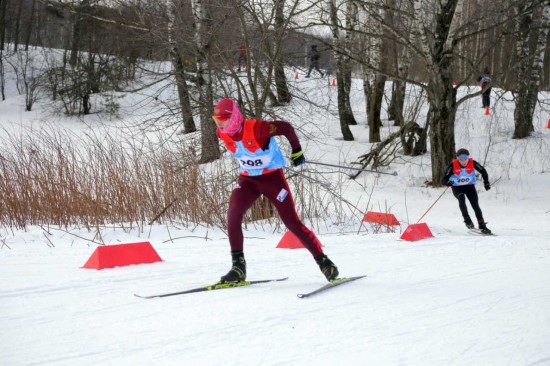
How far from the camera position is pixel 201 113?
9367 mm

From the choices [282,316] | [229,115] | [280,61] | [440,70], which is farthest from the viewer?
[440,70]

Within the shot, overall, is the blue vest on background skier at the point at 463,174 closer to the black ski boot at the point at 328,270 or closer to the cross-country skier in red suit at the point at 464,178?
the cross-country skier in red suit at the point at 464,178

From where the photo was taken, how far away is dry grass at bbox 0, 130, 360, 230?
24.1ft

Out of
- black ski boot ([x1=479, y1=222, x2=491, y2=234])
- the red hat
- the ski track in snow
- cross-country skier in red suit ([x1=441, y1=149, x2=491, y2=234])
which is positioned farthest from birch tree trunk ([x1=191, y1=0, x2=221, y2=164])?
black ski boot ([x1=479, y1=222, x2=491, y2=234])

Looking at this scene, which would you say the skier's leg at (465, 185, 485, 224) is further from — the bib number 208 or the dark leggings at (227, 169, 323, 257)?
the bib number 208

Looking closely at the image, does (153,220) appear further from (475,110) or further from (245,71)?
(475,110)

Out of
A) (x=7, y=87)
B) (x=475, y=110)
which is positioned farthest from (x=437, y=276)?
Answer: (x=7, y=87)

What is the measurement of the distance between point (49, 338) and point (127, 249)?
222 centimetres

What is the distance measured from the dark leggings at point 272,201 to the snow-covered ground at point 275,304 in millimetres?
398

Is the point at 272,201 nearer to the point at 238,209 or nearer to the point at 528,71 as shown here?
the point at 238,209

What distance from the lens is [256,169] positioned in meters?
4.96

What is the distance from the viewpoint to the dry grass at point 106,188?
24.1 ft

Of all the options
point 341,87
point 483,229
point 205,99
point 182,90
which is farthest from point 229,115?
point 341,87

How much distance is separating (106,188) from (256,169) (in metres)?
3.44
